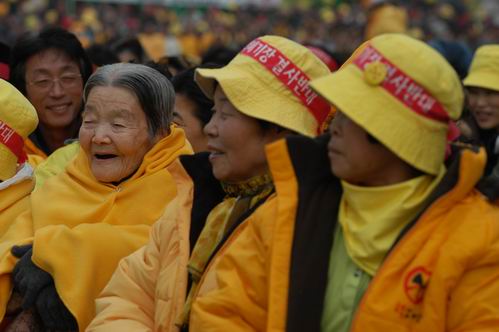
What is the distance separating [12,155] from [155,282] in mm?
1252

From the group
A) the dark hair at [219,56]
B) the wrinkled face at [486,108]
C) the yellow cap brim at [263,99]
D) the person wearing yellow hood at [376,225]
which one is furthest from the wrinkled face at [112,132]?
the dark hair at [219,56]

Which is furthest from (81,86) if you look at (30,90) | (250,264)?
(250,264)

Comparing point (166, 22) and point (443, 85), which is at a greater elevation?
point (443, 85)

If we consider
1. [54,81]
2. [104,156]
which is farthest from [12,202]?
[54,81]

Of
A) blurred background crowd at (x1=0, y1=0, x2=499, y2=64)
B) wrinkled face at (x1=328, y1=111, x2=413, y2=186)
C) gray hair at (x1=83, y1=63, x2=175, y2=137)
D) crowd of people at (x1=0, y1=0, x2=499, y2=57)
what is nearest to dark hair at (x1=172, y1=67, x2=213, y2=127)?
gray hair at (x1=83, y1=63, x2=175, y2=137)

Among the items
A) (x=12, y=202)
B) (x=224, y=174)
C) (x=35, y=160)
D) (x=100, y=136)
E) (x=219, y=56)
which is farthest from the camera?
(x=219, y=56)

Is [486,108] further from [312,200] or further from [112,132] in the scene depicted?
[312,200]

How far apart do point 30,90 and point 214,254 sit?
292 centimetres

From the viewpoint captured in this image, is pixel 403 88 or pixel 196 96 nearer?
pixel 403 88

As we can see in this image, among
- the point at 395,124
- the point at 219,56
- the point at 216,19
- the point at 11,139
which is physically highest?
the point at 395,124

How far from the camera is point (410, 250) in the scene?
11.0 feet

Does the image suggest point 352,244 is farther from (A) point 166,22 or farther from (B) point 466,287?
(A) point 166,22


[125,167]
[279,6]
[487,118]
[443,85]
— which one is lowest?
[279,6]

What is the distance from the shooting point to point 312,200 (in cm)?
358
